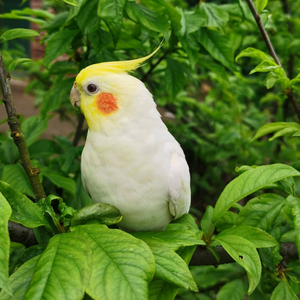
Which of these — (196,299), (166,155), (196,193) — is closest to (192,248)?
(166,155)

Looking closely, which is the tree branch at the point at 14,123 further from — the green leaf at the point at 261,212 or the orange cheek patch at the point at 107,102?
the green leaf at the point at 261,212

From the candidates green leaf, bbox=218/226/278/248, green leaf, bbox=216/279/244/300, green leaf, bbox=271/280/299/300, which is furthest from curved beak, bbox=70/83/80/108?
green leaf, bbox=216/279/244/300

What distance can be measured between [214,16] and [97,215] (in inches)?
40.1

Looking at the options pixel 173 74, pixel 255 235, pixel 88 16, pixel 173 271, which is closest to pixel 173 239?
pixel 173 271

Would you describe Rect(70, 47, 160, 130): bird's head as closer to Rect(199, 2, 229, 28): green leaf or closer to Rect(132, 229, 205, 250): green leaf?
Rect(132, 229, 205, 250): green leaf

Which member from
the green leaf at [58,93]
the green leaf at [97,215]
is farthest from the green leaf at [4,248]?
the green leaf at [58,93]

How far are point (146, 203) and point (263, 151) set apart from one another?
158cm

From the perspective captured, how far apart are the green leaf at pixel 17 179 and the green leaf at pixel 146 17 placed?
73cm

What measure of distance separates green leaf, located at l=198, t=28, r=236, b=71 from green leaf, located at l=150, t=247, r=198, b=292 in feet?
3.10

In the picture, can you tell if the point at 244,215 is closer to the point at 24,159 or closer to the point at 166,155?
the point at 166,155

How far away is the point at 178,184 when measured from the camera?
1.10 m

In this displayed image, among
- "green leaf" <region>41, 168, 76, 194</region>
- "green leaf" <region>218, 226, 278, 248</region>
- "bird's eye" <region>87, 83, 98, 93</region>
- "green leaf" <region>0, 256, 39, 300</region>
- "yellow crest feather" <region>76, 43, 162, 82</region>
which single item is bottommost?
"green leaf" <region>41, 168, 76, 194</region>

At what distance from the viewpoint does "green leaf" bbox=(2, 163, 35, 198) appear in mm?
1318

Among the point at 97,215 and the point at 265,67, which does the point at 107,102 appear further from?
the point at 265,67
